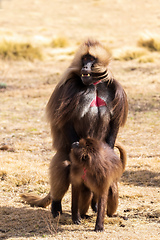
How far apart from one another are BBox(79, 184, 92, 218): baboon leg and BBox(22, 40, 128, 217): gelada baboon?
0.64 ft

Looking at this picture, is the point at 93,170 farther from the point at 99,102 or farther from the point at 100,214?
the point at 99,102

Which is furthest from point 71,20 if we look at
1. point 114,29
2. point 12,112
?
point 12,112

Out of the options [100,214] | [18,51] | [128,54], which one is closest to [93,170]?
[100,214]

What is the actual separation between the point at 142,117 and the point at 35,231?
5401 millimetres

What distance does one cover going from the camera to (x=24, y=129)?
29.2 feet

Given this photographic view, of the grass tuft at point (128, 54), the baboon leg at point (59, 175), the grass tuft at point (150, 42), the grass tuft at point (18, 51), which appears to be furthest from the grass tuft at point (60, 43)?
the baboon leg at point (59, 175)

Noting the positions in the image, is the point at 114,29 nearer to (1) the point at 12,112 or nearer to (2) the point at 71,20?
(2) the point at 71,20

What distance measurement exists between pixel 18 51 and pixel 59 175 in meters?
12.4

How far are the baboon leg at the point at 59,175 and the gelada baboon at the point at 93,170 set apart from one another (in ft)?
0.37

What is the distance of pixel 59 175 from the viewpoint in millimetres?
4758

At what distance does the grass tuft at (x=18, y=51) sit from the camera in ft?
53.9

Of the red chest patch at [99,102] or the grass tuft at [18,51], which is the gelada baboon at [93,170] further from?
the grass tuft at [18,51]

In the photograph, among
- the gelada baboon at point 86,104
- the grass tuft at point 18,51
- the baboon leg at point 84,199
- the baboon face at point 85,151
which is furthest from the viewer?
the grass tuft at point 18,51

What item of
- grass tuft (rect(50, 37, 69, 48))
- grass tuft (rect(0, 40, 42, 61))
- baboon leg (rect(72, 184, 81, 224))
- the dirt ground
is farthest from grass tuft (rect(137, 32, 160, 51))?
baboon leg (rect(72, 184, 81, 224))
